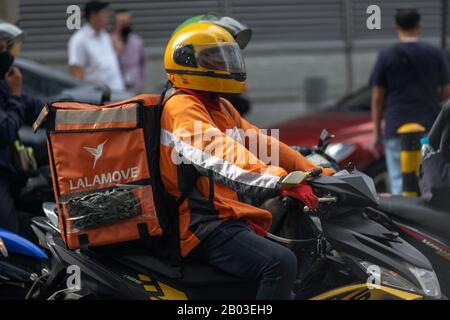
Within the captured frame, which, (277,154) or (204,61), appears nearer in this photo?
(204,61)

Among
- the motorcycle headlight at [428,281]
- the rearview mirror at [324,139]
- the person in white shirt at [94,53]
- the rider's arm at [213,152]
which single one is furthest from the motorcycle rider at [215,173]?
the person in white shirt at [94,53]

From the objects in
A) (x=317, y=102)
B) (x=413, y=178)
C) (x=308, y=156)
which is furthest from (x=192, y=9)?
(x=308, y=156)

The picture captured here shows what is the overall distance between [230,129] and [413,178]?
8.17 ft

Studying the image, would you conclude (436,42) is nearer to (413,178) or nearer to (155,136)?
(413,178)

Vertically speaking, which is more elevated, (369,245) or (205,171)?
(205,171)

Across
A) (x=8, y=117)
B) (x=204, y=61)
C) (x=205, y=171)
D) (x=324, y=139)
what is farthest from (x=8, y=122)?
(x=324, y=139)

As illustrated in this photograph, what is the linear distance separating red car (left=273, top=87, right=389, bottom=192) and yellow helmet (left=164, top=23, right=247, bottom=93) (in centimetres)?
372

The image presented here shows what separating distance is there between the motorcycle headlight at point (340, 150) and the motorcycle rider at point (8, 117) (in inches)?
133

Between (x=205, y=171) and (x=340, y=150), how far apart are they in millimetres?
4397

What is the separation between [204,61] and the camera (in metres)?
4.63

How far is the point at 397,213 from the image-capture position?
5312 millimetres

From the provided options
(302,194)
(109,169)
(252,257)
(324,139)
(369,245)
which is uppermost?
(109,169)

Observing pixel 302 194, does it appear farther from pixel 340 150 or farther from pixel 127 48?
pixel 127 48

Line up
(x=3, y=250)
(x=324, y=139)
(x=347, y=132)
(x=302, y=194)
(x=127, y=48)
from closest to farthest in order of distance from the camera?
(x=302, y=194) → (x=3, y=250) → (x=324, y=139) → (x=347, y=132) → (x=127, y=48)
